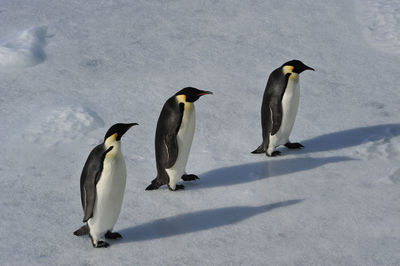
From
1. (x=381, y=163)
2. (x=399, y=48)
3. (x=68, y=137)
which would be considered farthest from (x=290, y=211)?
(x=399, y=48)

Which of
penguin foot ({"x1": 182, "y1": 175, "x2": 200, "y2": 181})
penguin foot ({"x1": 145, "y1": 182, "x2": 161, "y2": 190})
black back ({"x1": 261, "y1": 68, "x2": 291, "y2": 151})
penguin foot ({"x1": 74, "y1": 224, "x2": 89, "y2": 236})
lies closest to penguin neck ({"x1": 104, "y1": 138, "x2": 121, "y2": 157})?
penguin foot ({"x1": 74, "y1": 224, "x2": 89, "y2": 236})

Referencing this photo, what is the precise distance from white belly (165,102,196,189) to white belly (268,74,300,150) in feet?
2.20

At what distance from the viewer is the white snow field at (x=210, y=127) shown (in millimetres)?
3822

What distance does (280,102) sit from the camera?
4.61 m

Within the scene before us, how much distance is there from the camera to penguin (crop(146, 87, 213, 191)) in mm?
4168

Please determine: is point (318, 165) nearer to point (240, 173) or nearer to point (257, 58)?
point (240, 173)

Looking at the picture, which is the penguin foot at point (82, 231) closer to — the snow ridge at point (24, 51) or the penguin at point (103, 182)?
the penguin at point (103, 182)

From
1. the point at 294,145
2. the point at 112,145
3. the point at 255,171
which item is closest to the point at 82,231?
the point at 112,145

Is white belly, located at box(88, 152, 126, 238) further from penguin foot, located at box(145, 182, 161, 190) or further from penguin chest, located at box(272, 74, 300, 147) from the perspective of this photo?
penguin chest, located at box(272, 74, 300, 147)

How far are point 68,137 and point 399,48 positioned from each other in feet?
9.77

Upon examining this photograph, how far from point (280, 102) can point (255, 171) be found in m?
0.46

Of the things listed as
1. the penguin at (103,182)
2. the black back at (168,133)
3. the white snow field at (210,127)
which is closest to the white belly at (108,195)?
the penguin at (103,182)

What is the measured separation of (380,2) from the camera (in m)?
7.12

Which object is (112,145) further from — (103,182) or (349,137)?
(349,137)
